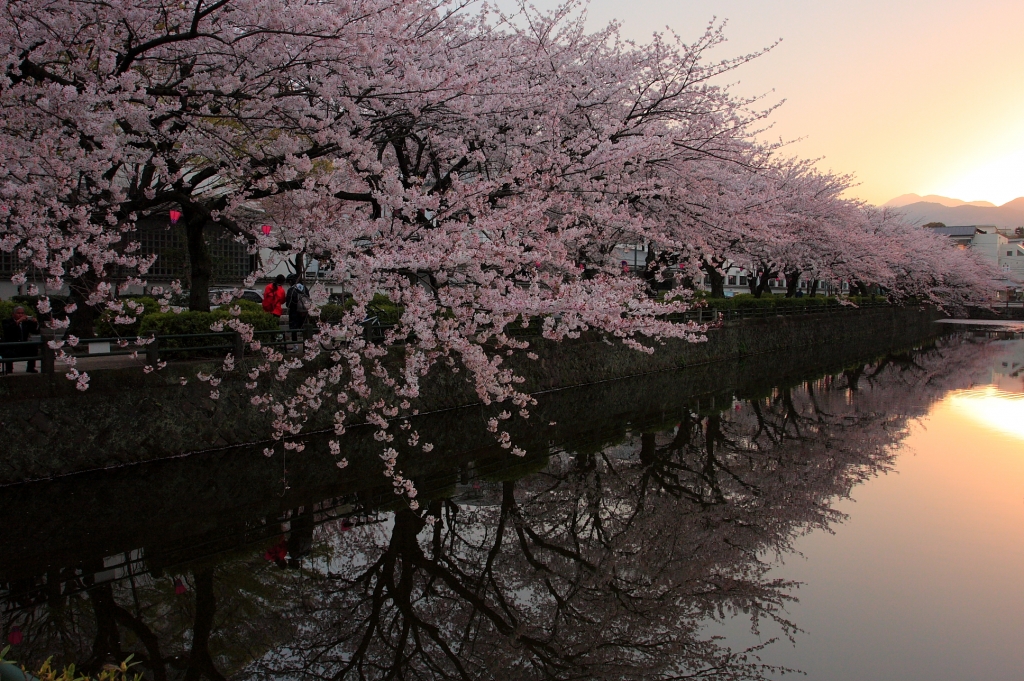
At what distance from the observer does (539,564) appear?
357 inches

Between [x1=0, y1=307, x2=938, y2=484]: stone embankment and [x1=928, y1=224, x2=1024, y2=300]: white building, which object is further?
[x1=928, y1=224, x2=1024, y2=300]: white building

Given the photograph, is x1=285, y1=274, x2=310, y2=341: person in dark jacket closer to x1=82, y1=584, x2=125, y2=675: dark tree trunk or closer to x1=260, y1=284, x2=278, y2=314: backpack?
x1=260, y1=284, x2=278, y2=314: backpack

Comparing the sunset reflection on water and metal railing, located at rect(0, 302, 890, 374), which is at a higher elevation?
metal railing, located at rect(0, 302, 890, 374)

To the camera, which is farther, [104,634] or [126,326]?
[126,326]

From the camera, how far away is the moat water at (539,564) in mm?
6953

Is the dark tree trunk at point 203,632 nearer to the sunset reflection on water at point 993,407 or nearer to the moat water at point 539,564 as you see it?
the moat water at point 539,564

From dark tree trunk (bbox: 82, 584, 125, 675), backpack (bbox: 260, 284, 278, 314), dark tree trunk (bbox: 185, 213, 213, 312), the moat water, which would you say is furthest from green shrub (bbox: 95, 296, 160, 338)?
dark tree trunk (bbox: 82, 584, 125, 675)

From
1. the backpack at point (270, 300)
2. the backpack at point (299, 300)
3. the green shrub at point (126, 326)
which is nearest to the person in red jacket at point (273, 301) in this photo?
the backpack at point (270, 300)

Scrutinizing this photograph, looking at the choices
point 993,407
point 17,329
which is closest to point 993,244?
point 993,407

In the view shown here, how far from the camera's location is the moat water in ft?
22.8

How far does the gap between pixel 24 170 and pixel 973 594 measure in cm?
1214

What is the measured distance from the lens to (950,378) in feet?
88.0

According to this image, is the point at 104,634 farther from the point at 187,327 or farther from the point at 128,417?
the point at 187,327

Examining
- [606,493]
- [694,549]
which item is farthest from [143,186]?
[694,549]
